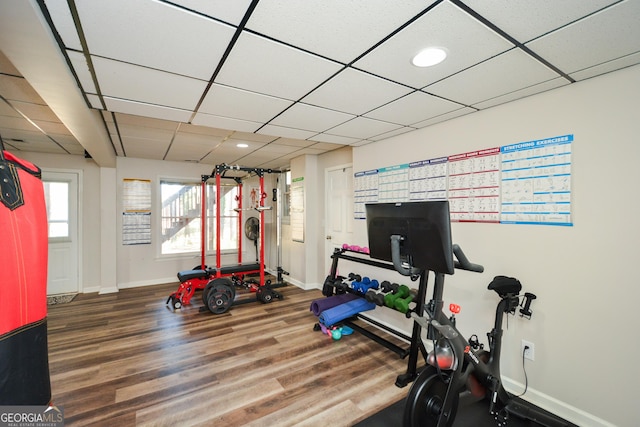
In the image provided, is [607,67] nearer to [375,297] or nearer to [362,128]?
[362,128]

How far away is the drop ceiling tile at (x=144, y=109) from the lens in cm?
213

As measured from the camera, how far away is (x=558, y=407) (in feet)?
6.31

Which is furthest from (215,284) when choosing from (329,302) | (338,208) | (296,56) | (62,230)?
(296,56)

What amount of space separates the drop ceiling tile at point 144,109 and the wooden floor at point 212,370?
2304mm

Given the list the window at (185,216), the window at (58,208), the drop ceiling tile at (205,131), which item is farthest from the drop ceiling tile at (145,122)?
the window at (58,208)

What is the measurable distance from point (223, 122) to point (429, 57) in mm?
1915

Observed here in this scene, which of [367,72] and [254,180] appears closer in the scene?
[367,72]

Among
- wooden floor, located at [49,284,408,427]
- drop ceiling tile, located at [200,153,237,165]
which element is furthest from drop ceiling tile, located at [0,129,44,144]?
wooden floor, located at [49,284,408,427]

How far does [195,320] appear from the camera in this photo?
3.58 m

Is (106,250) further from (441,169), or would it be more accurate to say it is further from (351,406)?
(441,169)

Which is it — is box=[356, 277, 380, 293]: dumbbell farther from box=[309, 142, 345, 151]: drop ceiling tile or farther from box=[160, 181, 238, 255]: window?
box=[160, 181, 238, 255]: window

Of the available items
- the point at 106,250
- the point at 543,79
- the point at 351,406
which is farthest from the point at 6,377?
the point at 106,250

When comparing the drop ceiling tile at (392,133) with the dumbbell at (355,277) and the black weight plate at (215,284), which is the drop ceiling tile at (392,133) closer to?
the dumbbell at (355,277)

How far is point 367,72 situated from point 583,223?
177cm
